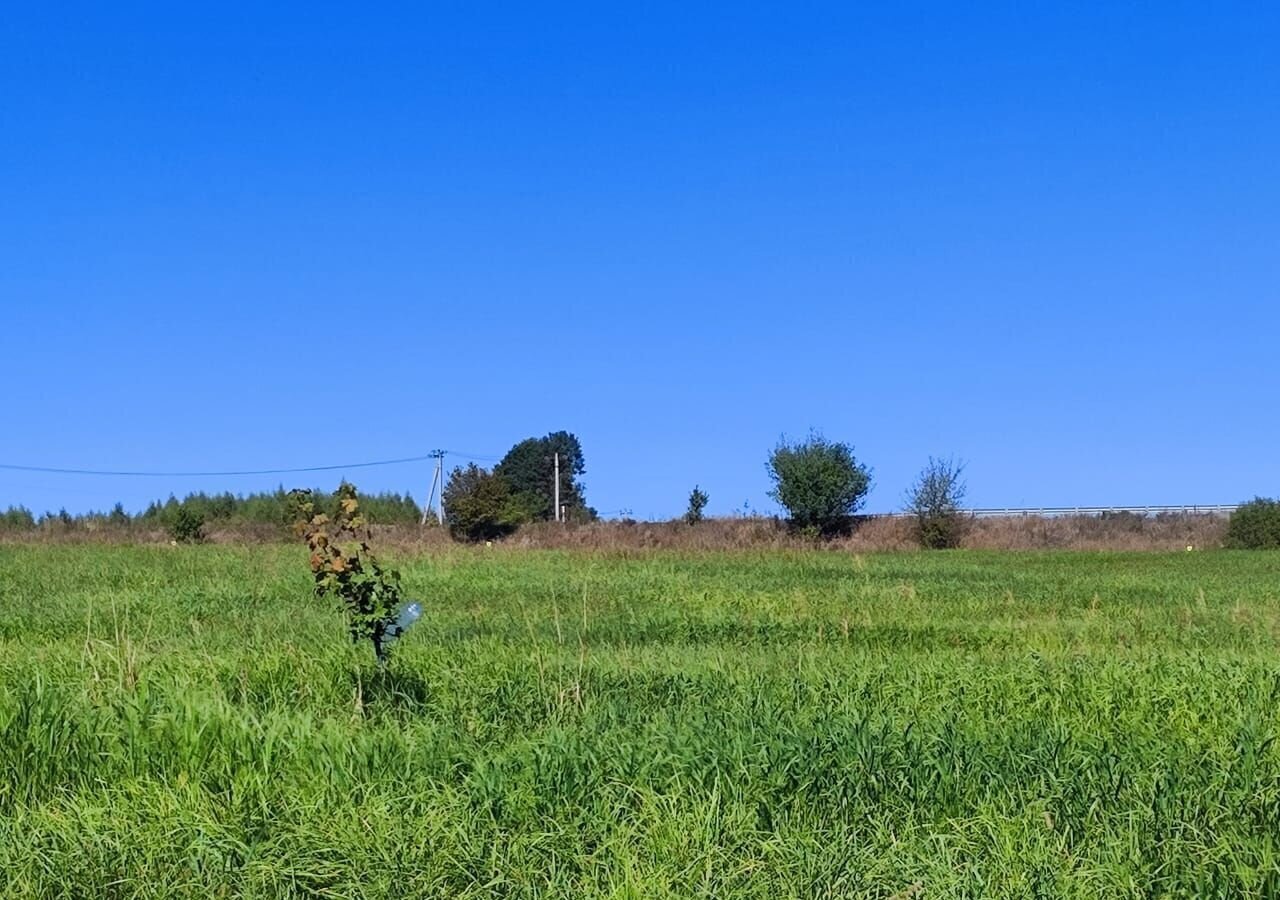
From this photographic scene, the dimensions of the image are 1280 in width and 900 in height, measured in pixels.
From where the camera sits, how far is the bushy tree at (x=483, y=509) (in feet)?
187

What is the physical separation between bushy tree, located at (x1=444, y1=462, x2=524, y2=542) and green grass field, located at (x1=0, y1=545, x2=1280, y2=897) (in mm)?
46522

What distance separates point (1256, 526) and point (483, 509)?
33015 millimetres

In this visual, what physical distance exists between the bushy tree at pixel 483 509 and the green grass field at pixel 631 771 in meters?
46.5

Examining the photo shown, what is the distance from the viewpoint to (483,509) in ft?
187

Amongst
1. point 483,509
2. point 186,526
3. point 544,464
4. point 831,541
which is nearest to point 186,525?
point 186,526

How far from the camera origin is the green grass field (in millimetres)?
4152

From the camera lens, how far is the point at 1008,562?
35781mm

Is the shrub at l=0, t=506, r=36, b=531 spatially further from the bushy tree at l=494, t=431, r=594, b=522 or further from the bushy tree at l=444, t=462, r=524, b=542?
the bushy tree at l=494, t=431, r=594, b=522

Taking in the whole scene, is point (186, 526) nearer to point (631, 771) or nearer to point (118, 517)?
point (118, 517)

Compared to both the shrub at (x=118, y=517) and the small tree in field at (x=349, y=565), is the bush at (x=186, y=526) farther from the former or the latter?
the small tree in field at (x=349, y=565)

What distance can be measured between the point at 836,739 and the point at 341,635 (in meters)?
5.92

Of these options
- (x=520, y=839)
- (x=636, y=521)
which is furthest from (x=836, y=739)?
(x=636, y=521)

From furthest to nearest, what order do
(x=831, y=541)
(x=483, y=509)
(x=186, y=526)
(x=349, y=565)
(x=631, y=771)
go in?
(x=483, y=509)
(x=831, y=541)
(x=186, y=526)
(x=349, y=565)
(x=631, y=771)

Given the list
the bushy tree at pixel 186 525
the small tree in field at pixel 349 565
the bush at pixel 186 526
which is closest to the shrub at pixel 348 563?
the small tree in field at pixel 349 565
